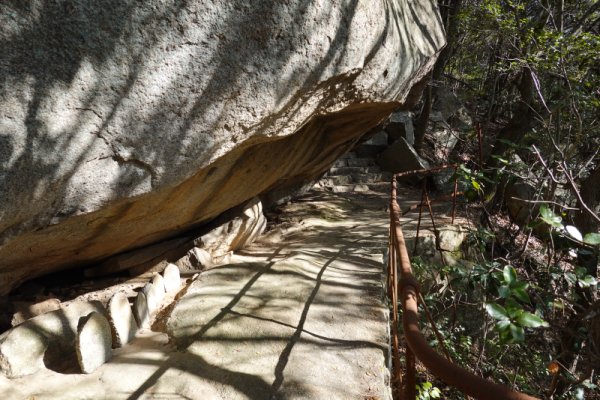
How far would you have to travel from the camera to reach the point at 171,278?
3.61 m

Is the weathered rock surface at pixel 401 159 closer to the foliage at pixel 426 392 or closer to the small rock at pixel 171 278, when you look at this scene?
the foliage at pixel 426 392

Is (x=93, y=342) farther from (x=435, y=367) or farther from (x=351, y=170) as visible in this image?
(x=351, y=170)

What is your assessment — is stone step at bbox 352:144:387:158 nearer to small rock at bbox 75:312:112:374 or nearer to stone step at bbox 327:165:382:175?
stone step at bbox 327:165:382:175

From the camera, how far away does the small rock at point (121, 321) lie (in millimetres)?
2637

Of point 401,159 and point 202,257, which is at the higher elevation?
point 401,159

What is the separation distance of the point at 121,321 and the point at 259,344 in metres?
0.91

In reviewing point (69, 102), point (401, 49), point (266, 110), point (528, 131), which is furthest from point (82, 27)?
point (528, 131)

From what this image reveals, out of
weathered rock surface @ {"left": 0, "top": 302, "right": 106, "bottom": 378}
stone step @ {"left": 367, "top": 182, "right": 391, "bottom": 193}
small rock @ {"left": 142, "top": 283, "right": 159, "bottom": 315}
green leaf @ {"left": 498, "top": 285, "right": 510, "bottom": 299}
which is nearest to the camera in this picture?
green leaf @ {"left": 498, "top": 285, "right": 510, "bottom": 299}

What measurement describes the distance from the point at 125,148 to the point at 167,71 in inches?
17.8

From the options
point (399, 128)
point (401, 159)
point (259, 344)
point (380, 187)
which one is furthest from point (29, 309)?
point (399, 128)

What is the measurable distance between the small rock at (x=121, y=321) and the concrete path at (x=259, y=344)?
62mm

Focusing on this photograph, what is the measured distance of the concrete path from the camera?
2.26m

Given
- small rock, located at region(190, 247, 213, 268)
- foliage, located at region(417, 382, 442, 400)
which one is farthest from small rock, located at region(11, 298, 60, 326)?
foliage, located at region(417, 382, 442, 400)

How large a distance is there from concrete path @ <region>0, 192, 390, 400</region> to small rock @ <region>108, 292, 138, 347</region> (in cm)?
6
